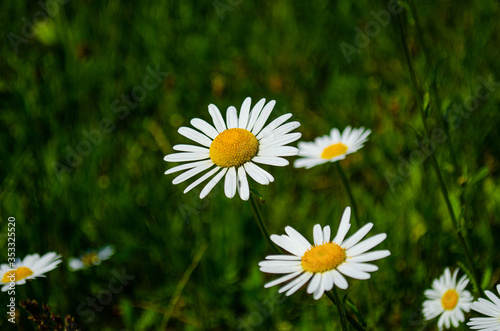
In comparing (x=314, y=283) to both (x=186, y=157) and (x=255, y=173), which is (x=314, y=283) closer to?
(x=255, y=173)

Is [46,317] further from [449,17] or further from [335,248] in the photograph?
[449,17]

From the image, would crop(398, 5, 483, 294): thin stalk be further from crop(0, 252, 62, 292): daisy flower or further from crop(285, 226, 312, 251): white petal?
crop(0, 252, 62, 292): daisy flower

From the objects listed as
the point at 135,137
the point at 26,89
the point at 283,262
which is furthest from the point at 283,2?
the point at 283,262

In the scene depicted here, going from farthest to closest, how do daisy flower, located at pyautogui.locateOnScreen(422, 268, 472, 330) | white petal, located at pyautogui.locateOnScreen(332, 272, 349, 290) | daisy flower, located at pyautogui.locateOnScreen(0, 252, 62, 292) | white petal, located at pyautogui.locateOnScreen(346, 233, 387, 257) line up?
daisy flower, located at pyautogui.locateOnScreen(0, 252, 62, 292) < daisy flower, located at pyautogui.locateOnScreen(422, 268, 472, 330) < white petal, located at pyautogui.locateOnScreen(346, 233, 387, 257) < white petal, located at pyautogui.locateOnScreen(332, 272, 349, 290)

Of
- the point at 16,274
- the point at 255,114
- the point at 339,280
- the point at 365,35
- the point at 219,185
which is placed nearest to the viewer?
the point at 339,280

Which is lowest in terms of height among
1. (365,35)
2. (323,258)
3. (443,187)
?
(323,258)

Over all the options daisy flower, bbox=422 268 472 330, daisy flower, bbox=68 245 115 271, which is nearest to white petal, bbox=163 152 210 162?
daisy flower, bbox=422 268 472 330

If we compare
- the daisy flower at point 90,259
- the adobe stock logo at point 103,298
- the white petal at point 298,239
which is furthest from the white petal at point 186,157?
the adobe stock logo at point 103,298

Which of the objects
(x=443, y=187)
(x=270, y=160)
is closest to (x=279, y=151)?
(x=270, y=160)
